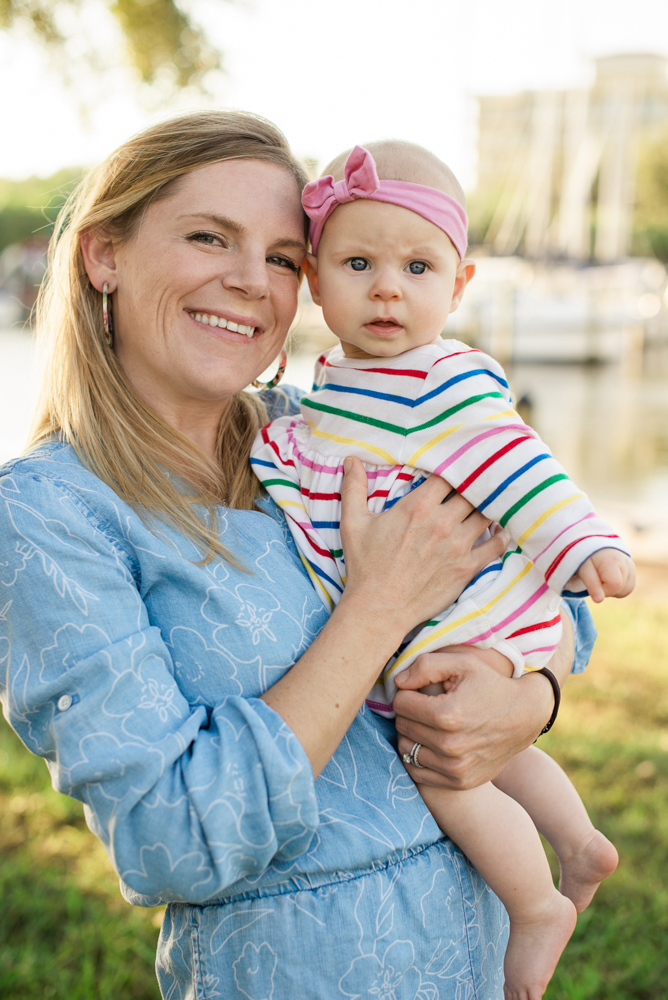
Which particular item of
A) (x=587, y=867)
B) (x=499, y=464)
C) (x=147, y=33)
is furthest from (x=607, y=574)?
(x=147, y=33)

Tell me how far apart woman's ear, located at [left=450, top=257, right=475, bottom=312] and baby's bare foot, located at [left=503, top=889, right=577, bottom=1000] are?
4.44ft

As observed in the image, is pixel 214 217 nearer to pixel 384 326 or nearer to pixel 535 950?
pixel 384 326

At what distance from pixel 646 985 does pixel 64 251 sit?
2.83 m

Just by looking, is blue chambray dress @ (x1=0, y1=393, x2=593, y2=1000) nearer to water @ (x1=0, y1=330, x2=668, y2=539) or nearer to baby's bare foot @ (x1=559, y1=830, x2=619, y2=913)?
baby's bare foot @ (x1=559, y1=830, x2=619, y2=913)

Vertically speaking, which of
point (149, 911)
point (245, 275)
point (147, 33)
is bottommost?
point (149, 911)

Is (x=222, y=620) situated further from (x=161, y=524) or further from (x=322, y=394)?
(x=322, y=394)

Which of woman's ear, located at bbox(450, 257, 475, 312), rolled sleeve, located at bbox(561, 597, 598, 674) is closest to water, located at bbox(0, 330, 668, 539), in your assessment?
woman's ear, located at bbox(450, 257, 475, 312)

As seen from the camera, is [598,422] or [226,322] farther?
[598,422]

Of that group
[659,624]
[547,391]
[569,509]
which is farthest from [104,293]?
[547,391]

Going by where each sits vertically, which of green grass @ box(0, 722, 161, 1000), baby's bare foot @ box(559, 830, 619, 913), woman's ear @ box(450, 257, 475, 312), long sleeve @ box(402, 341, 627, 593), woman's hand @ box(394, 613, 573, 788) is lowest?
green grass @ box(0, 722, 161, 1000)

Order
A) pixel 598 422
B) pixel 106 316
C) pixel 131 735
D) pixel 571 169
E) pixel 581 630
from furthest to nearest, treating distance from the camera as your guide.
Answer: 1. pixel 571 169
2. pixel 598 422
3. pixel 581 630
4. pixel 106 316
5. pixel 131 735

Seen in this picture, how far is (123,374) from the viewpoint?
1.90 meters

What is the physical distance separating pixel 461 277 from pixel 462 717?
40.5 inches

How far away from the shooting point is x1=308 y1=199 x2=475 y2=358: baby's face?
1.79m
